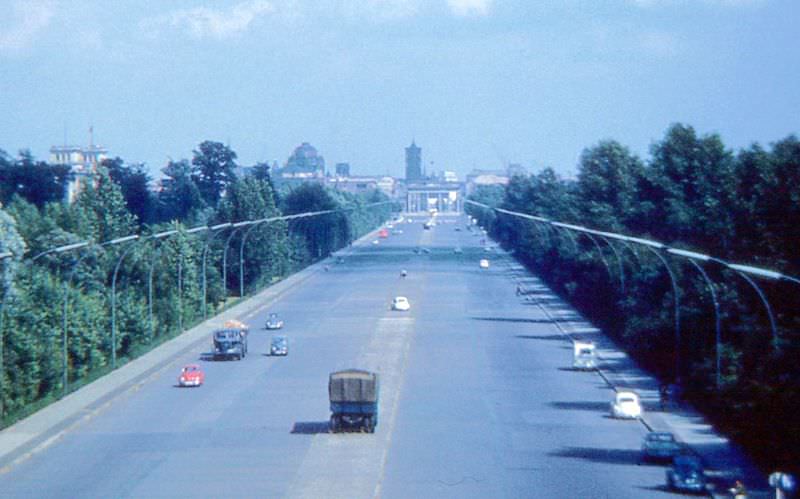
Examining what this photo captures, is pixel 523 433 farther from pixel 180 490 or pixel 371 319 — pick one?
pixel 371 319

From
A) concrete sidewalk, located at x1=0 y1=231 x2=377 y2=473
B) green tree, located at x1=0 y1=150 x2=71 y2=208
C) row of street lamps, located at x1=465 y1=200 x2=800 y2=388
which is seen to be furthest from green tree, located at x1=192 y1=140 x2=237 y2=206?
row of street lamps, located at x1=465 y1=200 x2=800 y2=388

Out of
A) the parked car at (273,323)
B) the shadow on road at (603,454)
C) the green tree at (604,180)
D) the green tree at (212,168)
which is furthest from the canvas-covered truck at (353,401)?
the green tree at (212,168)

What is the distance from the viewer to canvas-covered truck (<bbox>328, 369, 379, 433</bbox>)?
3719 centimetres

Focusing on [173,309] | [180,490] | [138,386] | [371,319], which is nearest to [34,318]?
[138,386]

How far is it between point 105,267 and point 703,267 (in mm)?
27487

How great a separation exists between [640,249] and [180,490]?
3672cm

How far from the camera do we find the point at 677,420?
135 ft

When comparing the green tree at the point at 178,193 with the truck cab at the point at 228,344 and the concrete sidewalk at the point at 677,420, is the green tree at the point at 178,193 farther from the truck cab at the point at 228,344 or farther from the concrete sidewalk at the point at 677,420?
the truck cab at the point at 228,344

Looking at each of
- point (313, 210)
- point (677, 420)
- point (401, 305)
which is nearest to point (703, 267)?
point (677, 420)

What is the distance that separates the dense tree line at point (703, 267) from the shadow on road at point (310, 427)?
11644mm

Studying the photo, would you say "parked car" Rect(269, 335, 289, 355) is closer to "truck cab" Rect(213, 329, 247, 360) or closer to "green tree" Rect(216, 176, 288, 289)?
"truck cab" Rect(213, 329, 247, 360)

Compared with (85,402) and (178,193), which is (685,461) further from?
(178,193)

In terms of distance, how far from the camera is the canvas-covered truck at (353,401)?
37.2m

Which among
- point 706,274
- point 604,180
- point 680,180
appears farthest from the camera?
point 604,180
